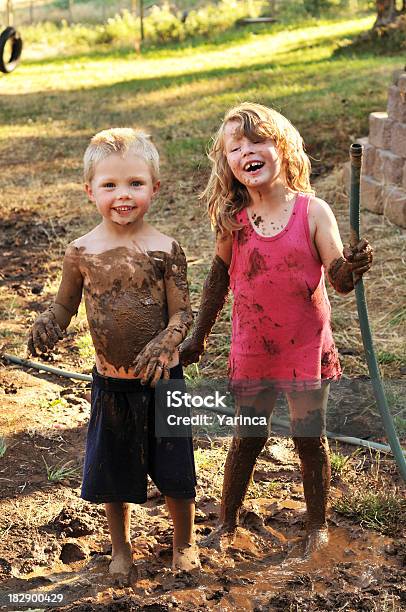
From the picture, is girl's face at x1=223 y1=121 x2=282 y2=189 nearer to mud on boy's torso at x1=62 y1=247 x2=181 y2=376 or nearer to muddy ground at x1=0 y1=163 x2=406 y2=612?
mud on boy's torso at x1=62 y1=247 x2=181 y2=376

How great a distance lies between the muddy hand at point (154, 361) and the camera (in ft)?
8.36

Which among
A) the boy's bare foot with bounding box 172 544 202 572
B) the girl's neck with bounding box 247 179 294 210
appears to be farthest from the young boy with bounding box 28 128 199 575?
the girl's neck with bounding box 247 179 294 210

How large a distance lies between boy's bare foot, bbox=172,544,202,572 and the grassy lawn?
5.32 ft

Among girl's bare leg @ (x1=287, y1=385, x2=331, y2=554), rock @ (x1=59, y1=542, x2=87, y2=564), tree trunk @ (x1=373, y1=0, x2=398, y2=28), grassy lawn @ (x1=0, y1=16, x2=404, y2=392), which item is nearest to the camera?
girl's bare leg @ (x1=287, y1=385, x2=331, y2=554)

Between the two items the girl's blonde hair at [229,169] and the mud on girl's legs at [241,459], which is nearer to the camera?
the girl's blonde hair at [229,169]

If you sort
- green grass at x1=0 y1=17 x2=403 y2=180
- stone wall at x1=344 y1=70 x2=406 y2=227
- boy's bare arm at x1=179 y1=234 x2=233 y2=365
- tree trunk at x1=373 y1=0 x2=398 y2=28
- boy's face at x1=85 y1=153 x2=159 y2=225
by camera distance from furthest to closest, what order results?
tree trunk at x1=373 y1=0 x2=398 y2=28, green grass at x1=0 y1=17 x2=403 y2=180, stone wall at x1=344 y1=70 x2=406 y2=227, boy's bare arm at x1=179 y1=234 x2=233 y2=365, boy's face at x1=85 y1=153 x2=159 y2=225

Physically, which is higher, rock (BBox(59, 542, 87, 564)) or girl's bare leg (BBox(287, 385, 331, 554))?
girl's bare leg (BBox(287, 385, 331, 554))

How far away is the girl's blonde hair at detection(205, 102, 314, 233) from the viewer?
2705 mm

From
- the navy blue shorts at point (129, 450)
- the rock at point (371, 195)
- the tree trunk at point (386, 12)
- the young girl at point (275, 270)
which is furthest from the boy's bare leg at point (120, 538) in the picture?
the tree trunk at point (386, 12)

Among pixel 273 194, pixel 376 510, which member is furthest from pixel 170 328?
pixel 376 510

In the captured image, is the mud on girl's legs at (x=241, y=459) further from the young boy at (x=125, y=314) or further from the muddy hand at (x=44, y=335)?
the muddy hand at (x=44, y=335)

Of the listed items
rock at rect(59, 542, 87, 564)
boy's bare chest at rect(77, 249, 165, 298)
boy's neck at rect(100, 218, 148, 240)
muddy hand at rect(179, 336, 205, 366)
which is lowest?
rock at rect(59, 542, 87, 564)

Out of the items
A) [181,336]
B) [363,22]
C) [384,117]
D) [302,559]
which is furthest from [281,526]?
[363,22]

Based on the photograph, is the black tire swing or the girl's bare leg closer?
the girl's bare leg
